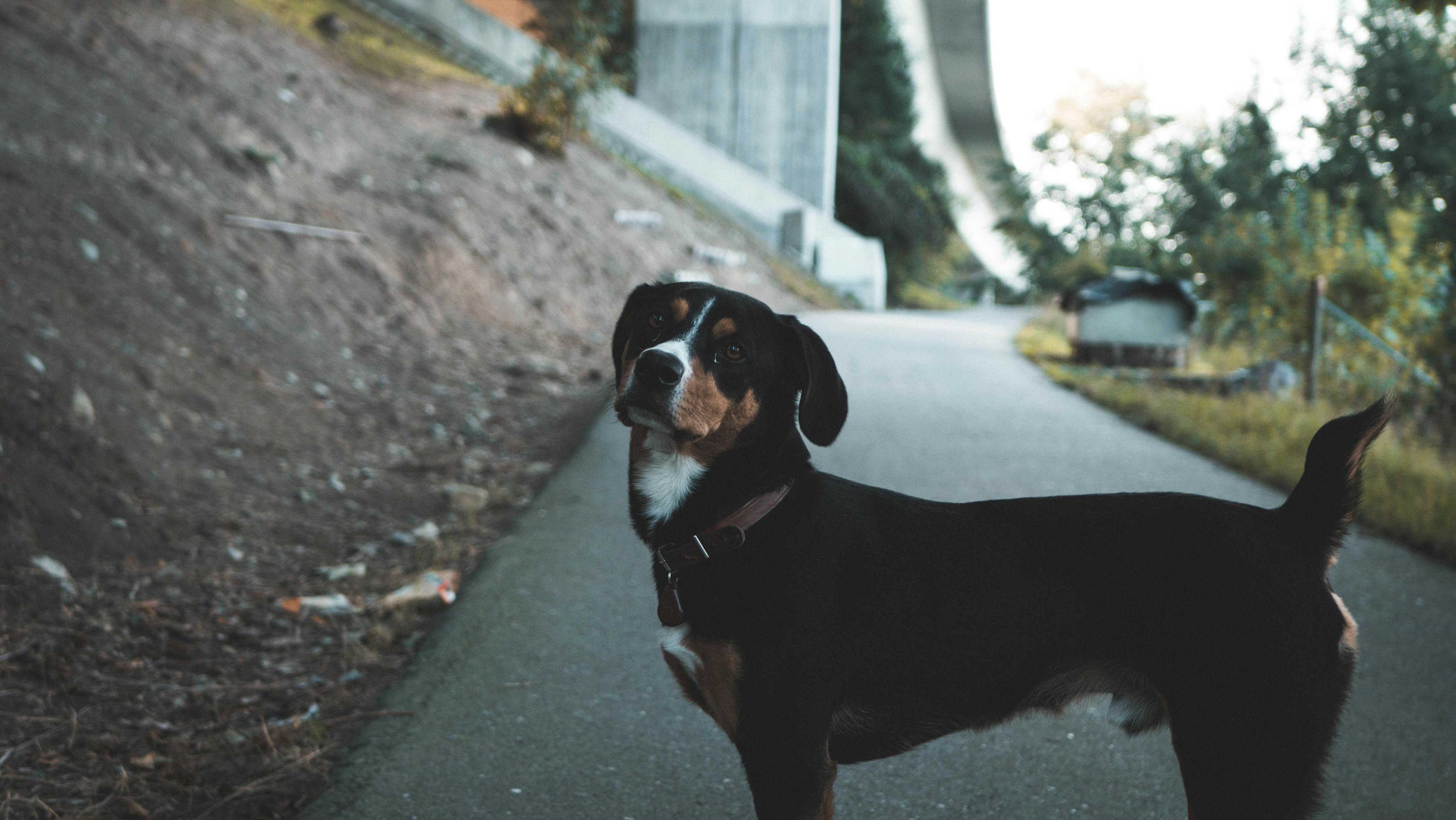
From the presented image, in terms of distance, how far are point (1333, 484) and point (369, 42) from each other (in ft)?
59.0

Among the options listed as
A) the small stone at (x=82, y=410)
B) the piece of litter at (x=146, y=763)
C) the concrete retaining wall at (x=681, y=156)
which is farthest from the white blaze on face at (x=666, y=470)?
the concrete retaining wall at (x=681, y=156)

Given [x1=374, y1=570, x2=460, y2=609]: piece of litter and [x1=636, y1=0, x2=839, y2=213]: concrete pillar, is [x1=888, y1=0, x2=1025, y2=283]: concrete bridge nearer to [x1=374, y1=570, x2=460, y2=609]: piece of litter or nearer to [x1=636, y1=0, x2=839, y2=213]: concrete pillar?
[x1=636, y1=0, x2=839, y2=213]: concrete pillar

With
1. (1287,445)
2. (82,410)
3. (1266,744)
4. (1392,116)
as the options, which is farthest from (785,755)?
(1392,116)

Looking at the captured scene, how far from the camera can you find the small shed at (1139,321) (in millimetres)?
13133

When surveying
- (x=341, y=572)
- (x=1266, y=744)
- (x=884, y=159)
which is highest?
(x=884, y=159)

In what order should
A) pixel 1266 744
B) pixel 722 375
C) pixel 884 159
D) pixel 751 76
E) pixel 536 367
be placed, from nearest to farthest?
pixel 1266 744, pixel 722 375, pixel 536 367, pixel 751 76, pixel 884 159

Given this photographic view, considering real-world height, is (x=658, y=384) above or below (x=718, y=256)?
above

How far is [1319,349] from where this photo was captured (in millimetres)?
9992

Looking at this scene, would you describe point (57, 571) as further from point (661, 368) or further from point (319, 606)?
point (661, 368)

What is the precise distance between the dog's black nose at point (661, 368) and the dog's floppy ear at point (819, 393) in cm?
34

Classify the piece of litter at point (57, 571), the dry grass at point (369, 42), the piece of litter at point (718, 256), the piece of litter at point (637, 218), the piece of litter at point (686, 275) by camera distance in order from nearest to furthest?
the piece of litter at point (57, 571) < the piece of litter at point (686, 275) < the dry grass at point (369, 42) < the piece of litter at point (637, 218) < the piece of litter at point (718, 256)

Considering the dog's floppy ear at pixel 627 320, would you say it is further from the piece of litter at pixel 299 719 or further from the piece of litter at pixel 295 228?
the piece of litter at pixel 295 228

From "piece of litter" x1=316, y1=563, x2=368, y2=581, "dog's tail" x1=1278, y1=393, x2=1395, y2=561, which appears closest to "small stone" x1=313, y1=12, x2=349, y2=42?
"piece of litter" x1=316, y1=563, x2=368, y2=581

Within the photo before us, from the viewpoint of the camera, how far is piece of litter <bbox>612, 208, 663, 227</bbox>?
54.0 feet
